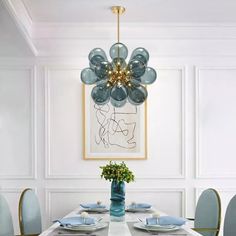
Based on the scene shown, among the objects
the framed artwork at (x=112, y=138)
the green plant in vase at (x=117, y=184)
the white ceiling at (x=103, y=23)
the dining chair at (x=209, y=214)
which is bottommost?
the dining chair at (x=209, y=214)

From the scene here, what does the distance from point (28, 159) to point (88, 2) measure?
1.59 meters

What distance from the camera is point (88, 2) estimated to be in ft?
Answer: 12.6

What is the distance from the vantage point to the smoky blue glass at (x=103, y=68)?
3.52m

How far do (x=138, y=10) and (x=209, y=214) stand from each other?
1.79m

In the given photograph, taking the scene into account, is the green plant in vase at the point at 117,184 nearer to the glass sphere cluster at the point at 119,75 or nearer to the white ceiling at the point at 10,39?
the glass sphere cluster at the point at 119,75

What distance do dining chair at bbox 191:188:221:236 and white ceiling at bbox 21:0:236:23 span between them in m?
1.52

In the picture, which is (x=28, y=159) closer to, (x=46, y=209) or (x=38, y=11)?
(x=46, y=209)

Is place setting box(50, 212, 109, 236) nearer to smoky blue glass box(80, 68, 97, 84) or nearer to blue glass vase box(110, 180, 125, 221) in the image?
blue glass vase box(110, 180, 125, 221)

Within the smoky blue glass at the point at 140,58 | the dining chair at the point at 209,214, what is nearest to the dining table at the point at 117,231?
the dining chair at the point at 209,214

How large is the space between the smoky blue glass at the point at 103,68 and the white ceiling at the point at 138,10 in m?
0.61

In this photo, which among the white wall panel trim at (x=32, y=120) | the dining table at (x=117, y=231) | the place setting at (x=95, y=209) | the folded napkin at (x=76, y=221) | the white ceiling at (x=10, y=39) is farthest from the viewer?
the white wall panel trim at (x=32, y=120)

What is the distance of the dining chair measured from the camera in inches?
133

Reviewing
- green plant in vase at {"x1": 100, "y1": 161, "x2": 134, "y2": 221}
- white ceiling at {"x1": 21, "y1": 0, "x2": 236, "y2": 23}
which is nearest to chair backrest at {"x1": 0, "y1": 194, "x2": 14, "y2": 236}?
green plant in vase at {"x1": 100, "y1": 161, "x2": 134, "y2": 221}

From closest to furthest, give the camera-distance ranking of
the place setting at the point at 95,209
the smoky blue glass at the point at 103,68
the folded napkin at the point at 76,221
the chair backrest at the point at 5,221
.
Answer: the folded napkin at the point at 76,221 → the chair backrest at the point at 5,221 → the smoky blue glass at the point at 103,68 → the place setting at the point at 95,209
